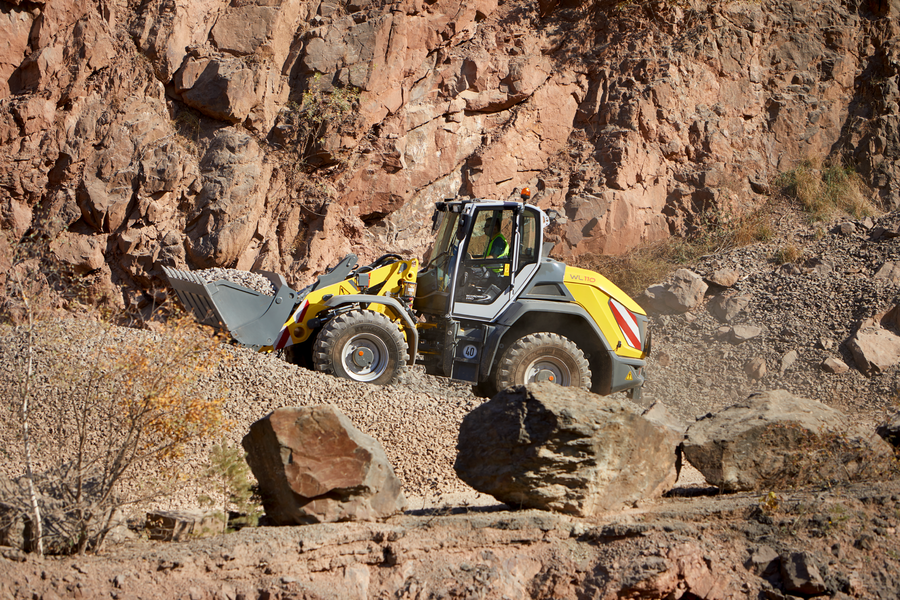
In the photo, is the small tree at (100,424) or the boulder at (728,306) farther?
the boulder at (728,306)

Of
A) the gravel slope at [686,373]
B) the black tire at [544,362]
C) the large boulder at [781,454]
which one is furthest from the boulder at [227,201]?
the large boulder at [781,454]

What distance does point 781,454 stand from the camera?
5.99 metres

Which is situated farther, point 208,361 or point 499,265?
point 499,265

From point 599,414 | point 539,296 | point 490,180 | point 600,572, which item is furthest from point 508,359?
point 490,180

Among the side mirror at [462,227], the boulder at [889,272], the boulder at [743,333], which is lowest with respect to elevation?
the boulder at [743,333]

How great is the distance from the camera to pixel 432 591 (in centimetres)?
480

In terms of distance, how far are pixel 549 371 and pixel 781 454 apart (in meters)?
3.44

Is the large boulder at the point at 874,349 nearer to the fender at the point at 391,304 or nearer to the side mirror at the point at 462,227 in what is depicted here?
the side mirror at the point at 462,227

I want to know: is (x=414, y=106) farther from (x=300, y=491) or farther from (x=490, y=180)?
(x=300, y=491)

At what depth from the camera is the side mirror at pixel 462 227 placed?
9047 millimetres

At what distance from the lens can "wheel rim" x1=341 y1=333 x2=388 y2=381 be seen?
8977mm

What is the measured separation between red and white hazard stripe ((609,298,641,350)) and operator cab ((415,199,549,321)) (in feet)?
3.63

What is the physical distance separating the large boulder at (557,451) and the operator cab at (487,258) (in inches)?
137

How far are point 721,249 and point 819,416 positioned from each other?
908 cm
